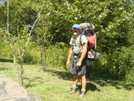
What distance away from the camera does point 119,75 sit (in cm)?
914

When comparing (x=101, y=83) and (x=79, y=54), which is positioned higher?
(x=79, y=54)

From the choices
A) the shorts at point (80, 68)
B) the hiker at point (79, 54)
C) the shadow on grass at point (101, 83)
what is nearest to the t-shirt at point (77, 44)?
the hiker at point (79, 54)

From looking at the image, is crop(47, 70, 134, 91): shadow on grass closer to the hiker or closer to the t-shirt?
the hiker

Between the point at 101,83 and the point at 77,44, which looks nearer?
the point at 77,44

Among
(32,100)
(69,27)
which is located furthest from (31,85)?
(32,100)

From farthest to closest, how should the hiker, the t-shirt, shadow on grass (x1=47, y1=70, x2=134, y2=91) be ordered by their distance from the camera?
1. shadow on grass (x1=47, y1=70, x2=134, y2=91)
2. the t-shirt
3. the hiker

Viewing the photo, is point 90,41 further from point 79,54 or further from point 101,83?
point 101,83

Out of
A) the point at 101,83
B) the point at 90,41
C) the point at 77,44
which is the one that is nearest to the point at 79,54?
the point at 77,44

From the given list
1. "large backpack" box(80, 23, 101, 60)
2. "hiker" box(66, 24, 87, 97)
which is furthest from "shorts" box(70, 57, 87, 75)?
"large backpack" box(80, 23, 101, 60)

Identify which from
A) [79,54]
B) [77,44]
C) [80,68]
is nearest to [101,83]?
[80,68]

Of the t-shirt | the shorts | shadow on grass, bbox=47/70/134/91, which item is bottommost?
shadow on grass, bbox=47/70/134/91

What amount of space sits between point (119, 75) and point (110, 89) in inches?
133

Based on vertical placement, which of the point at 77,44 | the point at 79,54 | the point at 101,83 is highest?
the point at 77,44

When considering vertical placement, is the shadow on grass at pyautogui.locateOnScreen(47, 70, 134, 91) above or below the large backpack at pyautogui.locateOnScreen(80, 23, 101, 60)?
below
